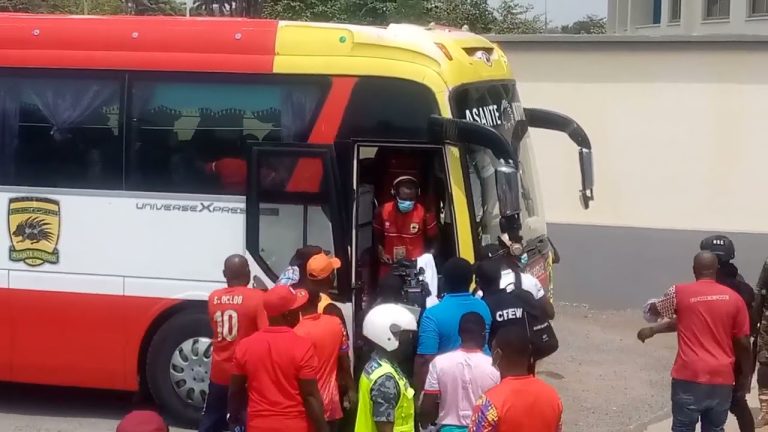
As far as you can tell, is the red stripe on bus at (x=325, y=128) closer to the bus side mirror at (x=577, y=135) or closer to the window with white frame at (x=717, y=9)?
the bus side mirror at (x=577, y=135)

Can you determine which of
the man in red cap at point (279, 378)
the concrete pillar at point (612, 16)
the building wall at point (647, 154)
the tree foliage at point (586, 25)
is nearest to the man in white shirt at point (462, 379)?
the man in red cap at point (279, 378)

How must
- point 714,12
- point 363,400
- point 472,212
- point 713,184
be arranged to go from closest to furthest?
point 363,400 < point 472,212 < point 713,184 < point 714,12

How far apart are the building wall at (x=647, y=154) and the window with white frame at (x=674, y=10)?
37.5 ft

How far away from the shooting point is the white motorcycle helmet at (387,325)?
545cm

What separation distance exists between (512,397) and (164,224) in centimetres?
456

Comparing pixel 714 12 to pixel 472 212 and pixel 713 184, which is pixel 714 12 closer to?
pixel 713 184

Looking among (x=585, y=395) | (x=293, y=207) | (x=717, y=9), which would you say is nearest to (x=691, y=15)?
(x=717, y=9)

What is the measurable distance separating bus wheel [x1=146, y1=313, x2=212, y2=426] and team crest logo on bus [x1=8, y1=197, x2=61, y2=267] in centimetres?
117

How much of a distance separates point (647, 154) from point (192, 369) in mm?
7379

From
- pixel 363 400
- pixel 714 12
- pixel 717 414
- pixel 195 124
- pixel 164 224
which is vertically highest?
pixel 714 12

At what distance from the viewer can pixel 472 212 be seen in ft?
25.6

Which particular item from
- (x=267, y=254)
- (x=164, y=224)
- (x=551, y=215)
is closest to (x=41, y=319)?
(x=164, y=224)

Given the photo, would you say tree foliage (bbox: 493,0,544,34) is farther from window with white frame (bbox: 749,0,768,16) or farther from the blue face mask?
the blue face mask

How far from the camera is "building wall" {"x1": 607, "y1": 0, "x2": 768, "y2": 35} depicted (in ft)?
66.3
